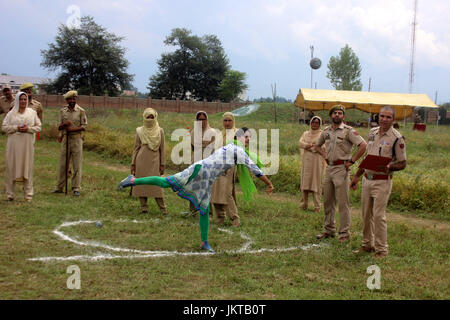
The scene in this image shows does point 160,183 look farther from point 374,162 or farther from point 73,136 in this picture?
point 73,136

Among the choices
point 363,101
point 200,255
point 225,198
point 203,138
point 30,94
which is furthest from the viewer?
point 363,101

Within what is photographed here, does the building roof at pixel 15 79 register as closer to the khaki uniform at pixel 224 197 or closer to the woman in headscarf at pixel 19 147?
the woman in headscarf at pixel 19 147

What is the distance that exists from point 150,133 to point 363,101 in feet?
84.1

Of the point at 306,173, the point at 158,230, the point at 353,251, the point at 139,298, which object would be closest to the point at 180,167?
the point at 306,173

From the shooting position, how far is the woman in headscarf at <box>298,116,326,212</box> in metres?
9.07

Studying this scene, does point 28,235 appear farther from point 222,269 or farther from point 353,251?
point 353,251

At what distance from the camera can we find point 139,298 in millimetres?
4230

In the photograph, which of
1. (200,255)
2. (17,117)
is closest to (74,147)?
(17,117)

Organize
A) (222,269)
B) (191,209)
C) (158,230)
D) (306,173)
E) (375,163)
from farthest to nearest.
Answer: (306,173)
(191,209)
(158,230)
(375,163)
(222,269)

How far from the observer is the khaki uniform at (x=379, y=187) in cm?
577

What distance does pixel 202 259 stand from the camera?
558cm

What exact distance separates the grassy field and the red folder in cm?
119

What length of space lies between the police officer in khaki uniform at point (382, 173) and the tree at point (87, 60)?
45357 mm
